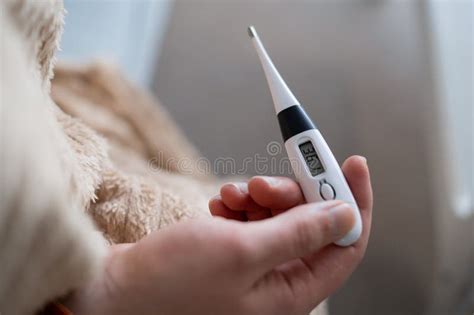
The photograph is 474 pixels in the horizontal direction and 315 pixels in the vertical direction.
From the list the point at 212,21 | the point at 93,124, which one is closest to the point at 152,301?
the point at 93,124

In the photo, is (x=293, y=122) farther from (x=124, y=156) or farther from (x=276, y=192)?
(x=124, y=156)

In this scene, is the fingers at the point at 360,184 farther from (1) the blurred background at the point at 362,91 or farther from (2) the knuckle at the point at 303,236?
(1) the blurred background at the point at 362,91

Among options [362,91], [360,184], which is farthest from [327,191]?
[362,91]

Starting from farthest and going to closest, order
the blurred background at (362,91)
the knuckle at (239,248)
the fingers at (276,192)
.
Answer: the blurred background at (362,91), the fingers at (276,192), the knuckle at (239,248)

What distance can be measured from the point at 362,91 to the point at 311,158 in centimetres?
94

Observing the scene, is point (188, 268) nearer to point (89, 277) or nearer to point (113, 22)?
point (89, 277)

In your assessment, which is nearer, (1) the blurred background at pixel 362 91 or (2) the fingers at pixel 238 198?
(2) the fingers at pixel 238 198

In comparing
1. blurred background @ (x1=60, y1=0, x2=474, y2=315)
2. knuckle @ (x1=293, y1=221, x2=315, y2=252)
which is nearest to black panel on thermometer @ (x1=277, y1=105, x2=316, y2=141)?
knuckle @ (x1=293, y1=221, x2=315, y2=252)

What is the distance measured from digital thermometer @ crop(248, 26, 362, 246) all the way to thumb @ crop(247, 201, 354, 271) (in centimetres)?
3

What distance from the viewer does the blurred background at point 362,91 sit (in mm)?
831

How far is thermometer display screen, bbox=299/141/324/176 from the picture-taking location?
0.42m

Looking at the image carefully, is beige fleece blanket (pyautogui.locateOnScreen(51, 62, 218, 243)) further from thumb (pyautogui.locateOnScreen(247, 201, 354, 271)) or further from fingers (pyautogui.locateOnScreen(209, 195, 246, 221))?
thumb (pyautogui.locateOnScreen(247, 201, 354, 271))

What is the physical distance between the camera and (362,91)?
1.30m

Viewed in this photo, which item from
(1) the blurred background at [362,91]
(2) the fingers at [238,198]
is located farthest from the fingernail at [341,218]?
(1) the blurred background at [362,91]
